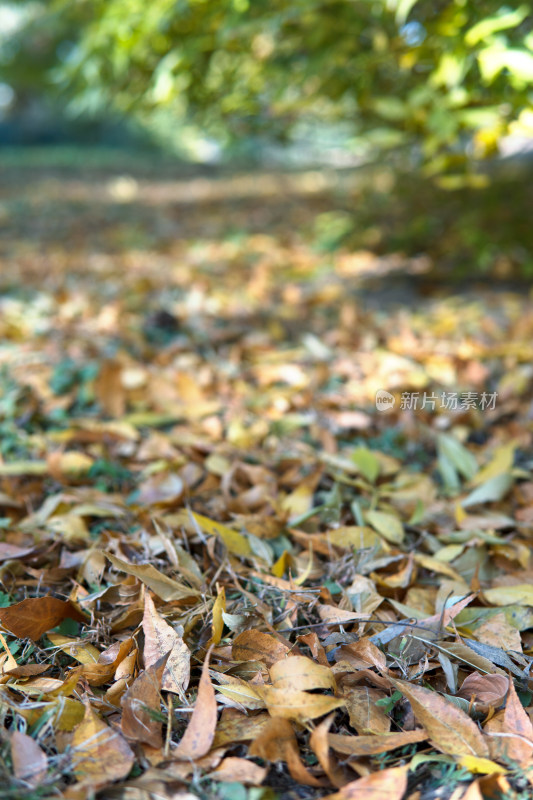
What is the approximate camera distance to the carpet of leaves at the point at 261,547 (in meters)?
0.79

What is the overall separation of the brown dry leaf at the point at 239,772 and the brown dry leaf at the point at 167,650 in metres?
0.12

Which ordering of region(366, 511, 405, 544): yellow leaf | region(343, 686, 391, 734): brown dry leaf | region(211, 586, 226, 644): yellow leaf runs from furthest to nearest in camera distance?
region(366, 511, 405, 544): yellow leaf → region(211, 586, 226, 644): yellow leaf → region(343, 686, 391, 734): brown dry leaf

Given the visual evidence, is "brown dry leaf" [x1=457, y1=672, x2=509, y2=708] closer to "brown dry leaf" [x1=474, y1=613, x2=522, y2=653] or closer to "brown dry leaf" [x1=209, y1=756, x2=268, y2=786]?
"brown dry leaf" [x1=474, y1=613, x2=522, y2=653]

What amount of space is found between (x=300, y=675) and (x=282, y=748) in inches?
3.8

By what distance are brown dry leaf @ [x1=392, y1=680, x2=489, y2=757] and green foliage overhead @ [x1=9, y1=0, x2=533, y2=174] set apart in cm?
134

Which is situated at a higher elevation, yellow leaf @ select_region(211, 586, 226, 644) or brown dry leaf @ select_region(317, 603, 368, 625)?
yellow leaf @ select_region(211, 586, 226, 644)

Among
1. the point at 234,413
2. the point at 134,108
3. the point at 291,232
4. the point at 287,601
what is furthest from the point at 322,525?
the point at 291,232

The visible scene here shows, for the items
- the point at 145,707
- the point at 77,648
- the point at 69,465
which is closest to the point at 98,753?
the point at 145,707

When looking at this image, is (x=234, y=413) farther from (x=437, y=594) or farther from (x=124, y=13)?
(x=124, y=13)

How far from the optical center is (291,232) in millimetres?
3953

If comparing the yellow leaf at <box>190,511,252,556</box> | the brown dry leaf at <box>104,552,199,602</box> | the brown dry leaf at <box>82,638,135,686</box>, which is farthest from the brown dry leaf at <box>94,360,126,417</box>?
the brown dry leaf at <box>82,638,135,686</box>

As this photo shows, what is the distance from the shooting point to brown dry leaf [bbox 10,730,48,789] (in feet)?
2.37

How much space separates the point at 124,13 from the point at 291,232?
1892mm

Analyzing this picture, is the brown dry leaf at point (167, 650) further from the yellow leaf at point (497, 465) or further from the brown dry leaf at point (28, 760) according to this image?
the yellow leaf at point (497, 465)
